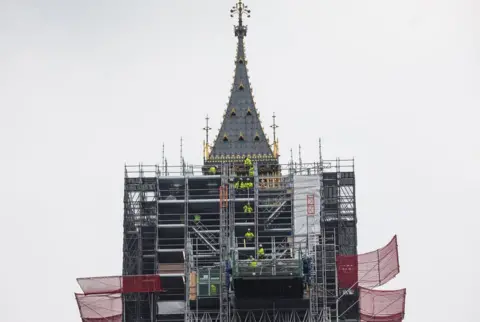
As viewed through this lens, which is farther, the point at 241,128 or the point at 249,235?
the point at 241,128

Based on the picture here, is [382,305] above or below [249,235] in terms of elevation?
below

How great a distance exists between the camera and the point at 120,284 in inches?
5315

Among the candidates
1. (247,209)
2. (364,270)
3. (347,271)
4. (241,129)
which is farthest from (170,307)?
(241,129)

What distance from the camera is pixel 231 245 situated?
137 meters

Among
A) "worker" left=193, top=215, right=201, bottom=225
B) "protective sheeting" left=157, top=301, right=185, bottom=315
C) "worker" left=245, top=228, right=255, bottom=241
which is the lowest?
"protective sheeting" left=157, top=301, right=185, bottom=315

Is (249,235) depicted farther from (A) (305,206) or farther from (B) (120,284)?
(B) (120,284)

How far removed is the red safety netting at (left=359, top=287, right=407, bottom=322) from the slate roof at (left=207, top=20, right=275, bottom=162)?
20408mm

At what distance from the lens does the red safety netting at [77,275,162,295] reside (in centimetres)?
13462

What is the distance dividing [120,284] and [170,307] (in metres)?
5.48

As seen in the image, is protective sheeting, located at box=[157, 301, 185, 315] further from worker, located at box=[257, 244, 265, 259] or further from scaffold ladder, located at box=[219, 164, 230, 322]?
worker, located at box=[257, 244, 265, 259]

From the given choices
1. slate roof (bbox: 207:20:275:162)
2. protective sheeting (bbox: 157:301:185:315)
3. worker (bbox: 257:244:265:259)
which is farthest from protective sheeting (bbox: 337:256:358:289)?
slate roof (bbox: 207:20:275:162)

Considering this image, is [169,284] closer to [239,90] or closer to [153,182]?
[153,182]

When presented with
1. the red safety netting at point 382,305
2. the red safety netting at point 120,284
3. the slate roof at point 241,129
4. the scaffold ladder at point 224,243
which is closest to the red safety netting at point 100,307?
the red safety netting at point 120,284

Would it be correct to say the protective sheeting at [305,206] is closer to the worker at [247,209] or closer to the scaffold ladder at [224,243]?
the worker at [247,209]
